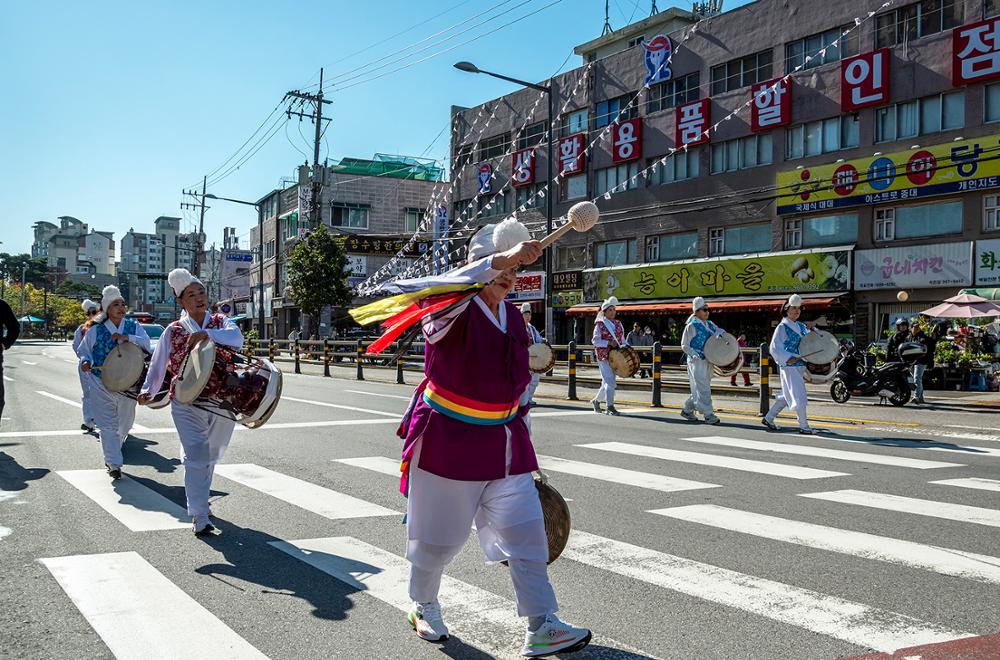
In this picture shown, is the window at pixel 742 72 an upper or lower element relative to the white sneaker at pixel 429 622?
upper

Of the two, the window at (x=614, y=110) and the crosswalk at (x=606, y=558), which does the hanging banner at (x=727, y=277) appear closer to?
the window at (x=614, y=110)

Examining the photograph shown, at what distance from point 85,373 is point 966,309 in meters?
19.9

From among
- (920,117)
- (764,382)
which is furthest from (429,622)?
(920,117)

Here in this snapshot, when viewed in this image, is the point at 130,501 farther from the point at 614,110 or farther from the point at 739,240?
the point at 614,110

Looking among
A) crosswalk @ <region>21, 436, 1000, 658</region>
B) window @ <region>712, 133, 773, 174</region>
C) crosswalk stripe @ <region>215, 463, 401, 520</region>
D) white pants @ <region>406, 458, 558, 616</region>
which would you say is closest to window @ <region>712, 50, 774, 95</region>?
window @ <region>712, 133, 773, 174</region>

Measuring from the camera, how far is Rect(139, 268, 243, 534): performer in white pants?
5805mm

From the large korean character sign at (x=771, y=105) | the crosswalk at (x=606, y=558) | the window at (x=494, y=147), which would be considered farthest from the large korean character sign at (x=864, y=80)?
the crosswalk at (x=606, y=558)

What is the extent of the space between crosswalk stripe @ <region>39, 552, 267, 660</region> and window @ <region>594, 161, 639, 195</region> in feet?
110

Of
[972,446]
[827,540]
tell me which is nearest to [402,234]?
[972,446]

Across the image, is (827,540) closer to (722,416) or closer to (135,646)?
(135,646)

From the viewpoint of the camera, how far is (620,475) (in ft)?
26.4

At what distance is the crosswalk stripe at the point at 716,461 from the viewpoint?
8141 millimetres

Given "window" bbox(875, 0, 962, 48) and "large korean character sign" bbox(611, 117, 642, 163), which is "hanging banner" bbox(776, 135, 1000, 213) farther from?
"large korean character sign" bbox(611, 117, 642, 163)

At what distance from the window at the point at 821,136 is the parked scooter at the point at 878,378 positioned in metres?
13.8
